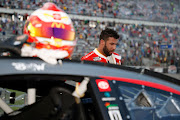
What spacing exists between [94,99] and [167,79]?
531 millimetres

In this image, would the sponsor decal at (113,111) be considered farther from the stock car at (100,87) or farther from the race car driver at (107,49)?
the race car driver at (107,49)

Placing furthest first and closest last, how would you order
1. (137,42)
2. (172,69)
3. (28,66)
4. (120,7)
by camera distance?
(120,7) → (137,42) → (172,69) → (28,66)

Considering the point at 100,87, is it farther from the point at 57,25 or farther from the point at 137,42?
the point at 137,42

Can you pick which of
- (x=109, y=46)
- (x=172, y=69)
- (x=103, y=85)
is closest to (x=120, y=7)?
(x=172, y=69)

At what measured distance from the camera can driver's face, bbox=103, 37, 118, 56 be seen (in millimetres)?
3451

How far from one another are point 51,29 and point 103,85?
102 centimetres

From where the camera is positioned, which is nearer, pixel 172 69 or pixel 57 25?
pixel 57 25

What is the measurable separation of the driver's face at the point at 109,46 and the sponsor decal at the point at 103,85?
2.11 m

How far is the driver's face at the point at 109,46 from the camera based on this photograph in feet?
11.3

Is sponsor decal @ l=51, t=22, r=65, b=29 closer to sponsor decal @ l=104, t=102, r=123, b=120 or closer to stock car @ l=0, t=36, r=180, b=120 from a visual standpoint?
stock car @ l=0, t=36, r=180, b=120

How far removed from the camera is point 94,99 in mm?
1345

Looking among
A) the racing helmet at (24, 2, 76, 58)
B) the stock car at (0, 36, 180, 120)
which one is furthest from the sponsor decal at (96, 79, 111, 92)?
the racing helmet at (24, 2, 76, 58)

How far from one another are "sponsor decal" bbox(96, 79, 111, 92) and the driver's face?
211 cm

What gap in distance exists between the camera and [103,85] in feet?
4.47
